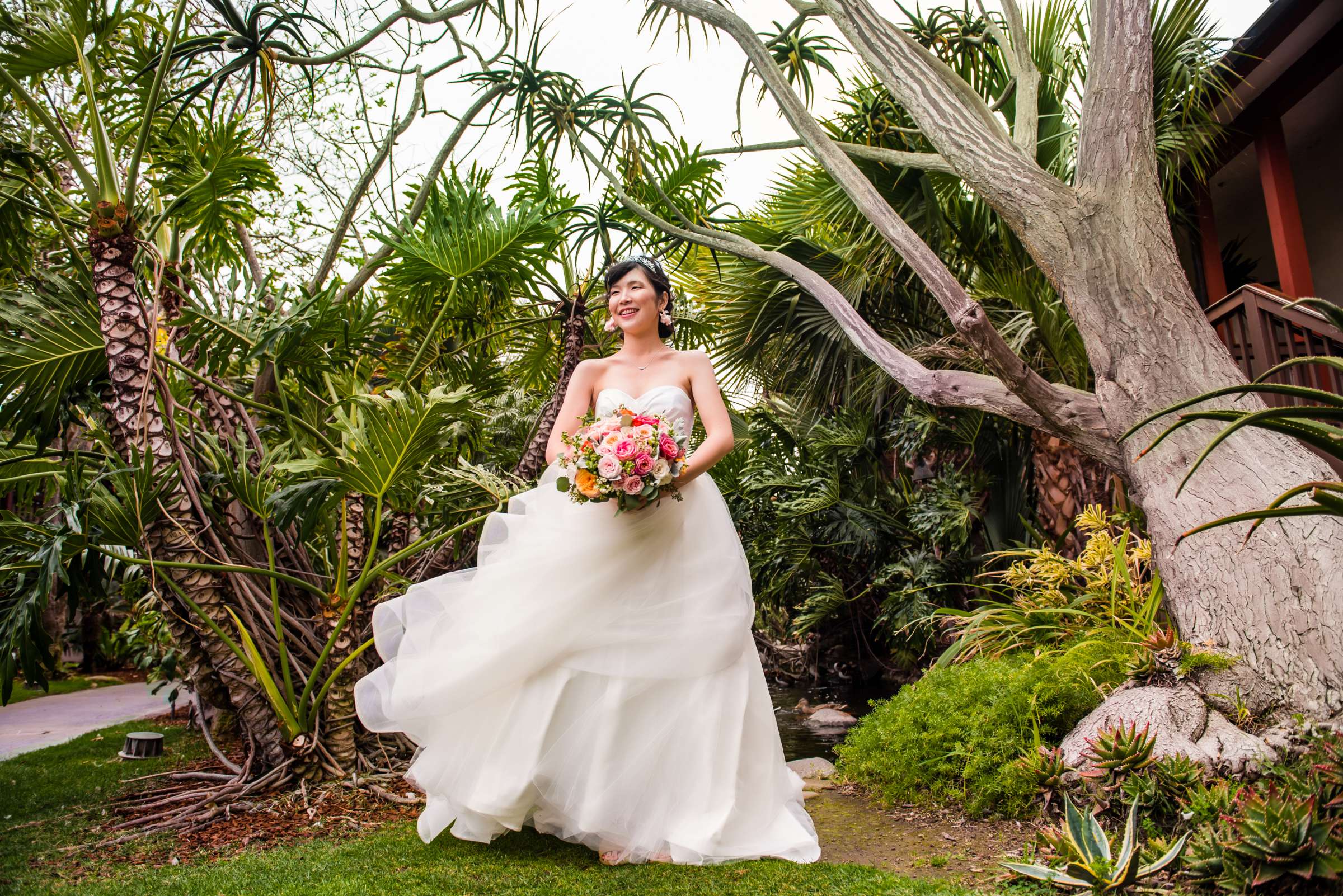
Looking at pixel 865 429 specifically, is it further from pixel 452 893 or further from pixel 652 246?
pixel 452 893

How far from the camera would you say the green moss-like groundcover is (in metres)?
3.69

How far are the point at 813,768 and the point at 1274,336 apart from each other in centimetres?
448

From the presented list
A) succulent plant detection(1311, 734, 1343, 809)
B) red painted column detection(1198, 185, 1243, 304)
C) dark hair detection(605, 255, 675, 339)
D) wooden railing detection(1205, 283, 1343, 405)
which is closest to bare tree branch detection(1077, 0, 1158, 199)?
wooden railing detection(1205, 283, 1343, 405)

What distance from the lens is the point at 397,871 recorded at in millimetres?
3080

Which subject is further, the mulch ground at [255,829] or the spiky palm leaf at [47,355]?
the spiky palm leaf at [47,355]

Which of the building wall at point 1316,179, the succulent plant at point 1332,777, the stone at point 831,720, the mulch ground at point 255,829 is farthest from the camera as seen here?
the building wall at point 1316,179

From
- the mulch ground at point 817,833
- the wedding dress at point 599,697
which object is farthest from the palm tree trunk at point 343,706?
the wedding dress at point 599,697

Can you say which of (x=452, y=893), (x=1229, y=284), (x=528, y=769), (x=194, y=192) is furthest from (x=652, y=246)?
(x=1229, y=284)

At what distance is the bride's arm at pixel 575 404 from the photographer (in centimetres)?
382

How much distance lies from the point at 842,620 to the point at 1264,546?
230 inches

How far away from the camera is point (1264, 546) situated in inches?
144

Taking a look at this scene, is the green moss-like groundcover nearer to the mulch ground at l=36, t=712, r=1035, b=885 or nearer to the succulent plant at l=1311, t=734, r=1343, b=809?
the mulch ground at l=36, t=712, r=1035, b=885

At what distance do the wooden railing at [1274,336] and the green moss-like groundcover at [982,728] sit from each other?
114 inches

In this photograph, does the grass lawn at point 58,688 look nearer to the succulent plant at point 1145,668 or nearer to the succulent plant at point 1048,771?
the succulent plant at point 1048,771
